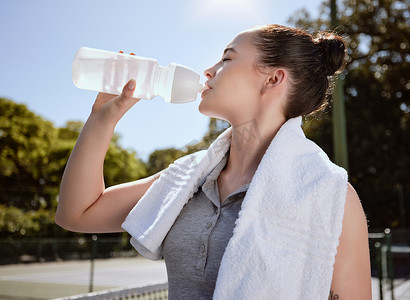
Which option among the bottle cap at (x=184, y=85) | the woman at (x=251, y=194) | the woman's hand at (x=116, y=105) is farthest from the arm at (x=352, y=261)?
the woman's hand at (x=116, y=105)

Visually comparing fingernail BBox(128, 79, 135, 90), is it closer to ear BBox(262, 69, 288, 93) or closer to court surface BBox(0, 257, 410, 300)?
ear BBox(262, 69, 288, 93)

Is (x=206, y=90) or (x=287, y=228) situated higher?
(x=206, y=90)

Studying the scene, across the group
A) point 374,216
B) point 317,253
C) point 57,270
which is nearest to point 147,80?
point 317,253

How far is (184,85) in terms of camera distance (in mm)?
2170

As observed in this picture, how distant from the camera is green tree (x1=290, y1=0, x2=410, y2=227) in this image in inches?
823

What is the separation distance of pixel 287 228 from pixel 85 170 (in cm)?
92

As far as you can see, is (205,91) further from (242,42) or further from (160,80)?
(160,80)

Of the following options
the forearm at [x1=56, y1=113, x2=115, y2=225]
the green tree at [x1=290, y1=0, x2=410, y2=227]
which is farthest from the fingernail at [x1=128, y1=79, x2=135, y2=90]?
the green tree at [x1=290, y1=0, x2=410, y2=227]

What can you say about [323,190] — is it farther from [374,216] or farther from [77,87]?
[374,216]

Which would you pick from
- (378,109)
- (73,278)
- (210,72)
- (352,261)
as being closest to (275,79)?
(210,72)

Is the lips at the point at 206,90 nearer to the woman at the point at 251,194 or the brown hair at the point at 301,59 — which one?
the woman at the point at 251,194

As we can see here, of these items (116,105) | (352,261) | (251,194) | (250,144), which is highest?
(116,105)

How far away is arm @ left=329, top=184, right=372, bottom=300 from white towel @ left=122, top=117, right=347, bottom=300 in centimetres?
5

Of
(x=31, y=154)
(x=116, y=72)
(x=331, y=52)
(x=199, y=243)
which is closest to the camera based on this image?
(x=199, y=243)
